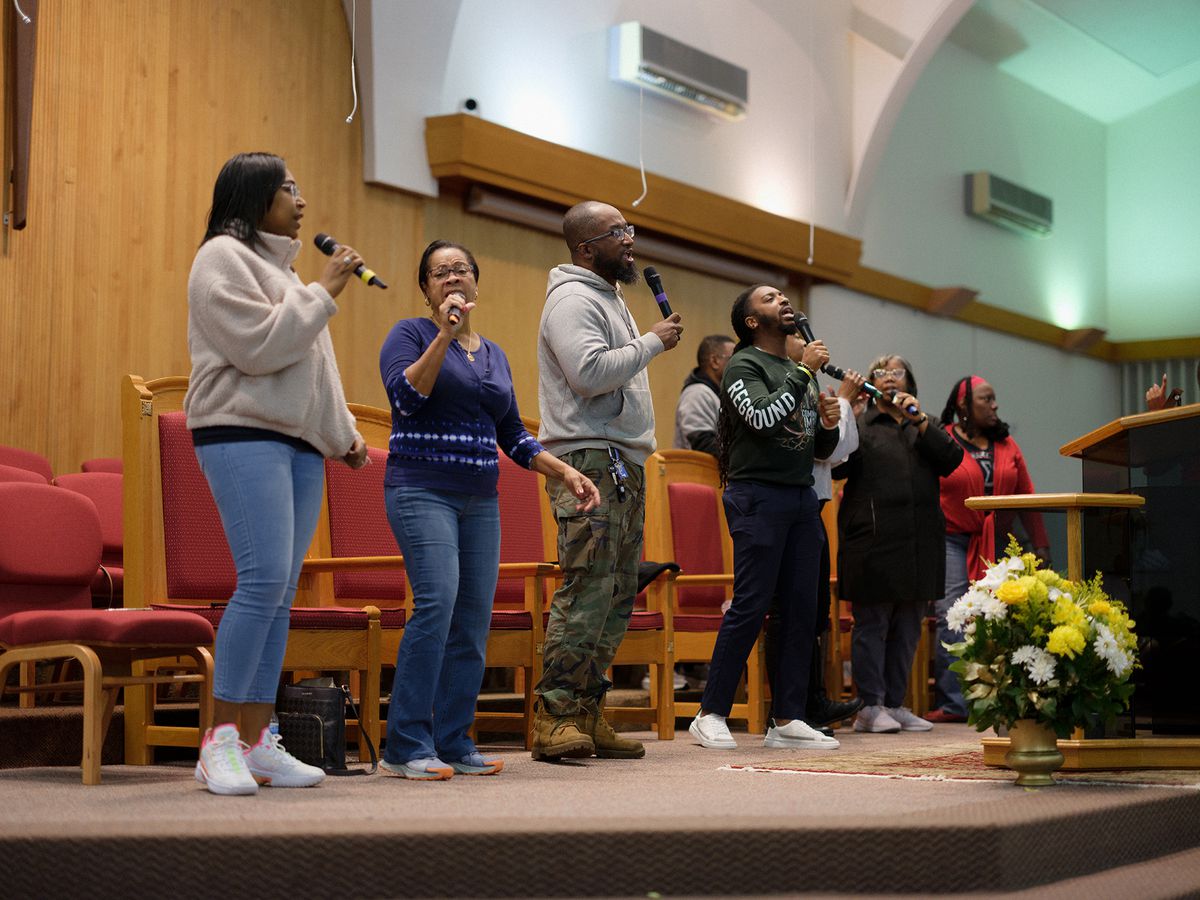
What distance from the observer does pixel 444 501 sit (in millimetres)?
3207

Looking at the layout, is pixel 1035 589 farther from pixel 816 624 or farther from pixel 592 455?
pixel 816 624

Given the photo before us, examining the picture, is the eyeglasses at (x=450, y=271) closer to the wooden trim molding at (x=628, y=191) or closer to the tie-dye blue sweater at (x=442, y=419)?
the tie-dye blue sweater at (x=442, y=419)

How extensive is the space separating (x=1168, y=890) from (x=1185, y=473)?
1.34 meters

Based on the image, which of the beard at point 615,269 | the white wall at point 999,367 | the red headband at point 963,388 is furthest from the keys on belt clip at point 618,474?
the white wall at point 999,367

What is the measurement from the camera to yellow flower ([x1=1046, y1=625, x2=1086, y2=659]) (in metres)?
3.15

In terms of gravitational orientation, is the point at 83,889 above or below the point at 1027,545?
below

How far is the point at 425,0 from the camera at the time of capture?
20.9 feet

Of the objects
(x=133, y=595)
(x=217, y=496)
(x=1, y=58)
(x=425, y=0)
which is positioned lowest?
(x=133, y=595)

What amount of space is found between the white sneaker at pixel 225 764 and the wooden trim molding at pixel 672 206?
3.92 meters

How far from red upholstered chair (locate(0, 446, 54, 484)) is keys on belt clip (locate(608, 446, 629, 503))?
210 cm

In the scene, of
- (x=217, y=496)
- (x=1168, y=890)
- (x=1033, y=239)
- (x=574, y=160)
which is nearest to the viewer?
(x=1168, y=890)

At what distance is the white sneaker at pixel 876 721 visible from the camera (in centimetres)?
493

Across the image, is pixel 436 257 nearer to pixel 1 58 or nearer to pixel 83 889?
pixel 83 889

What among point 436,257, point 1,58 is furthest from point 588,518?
point 1,58
